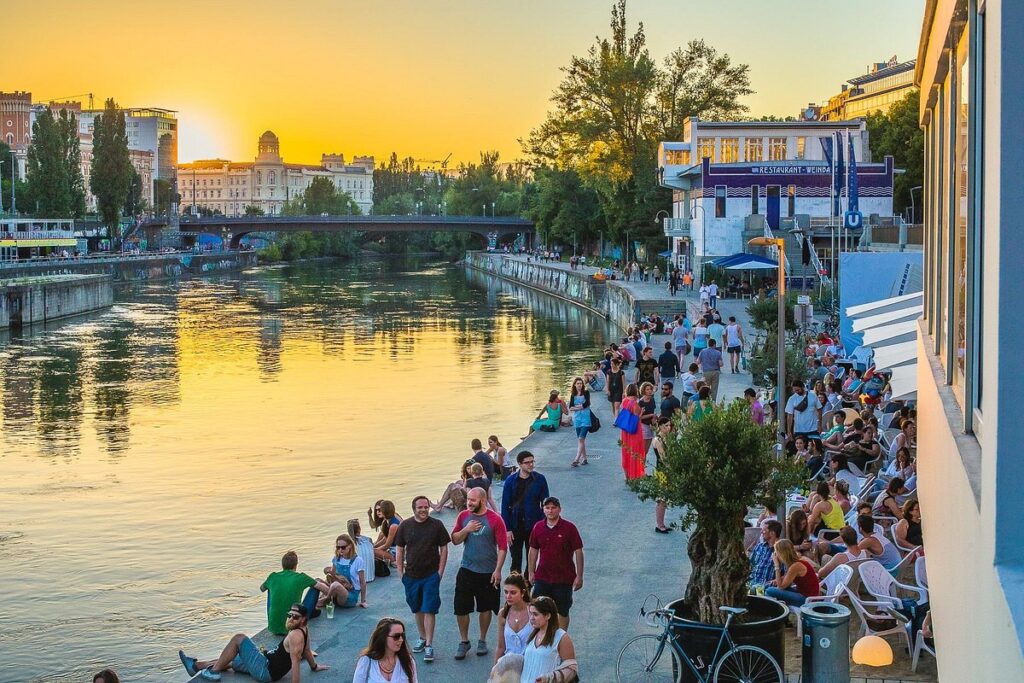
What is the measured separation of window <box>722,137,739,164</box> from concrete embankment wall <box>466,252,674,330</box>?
9.30m

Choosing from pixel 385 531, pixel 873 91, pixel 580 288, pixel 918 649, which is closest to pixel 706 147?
Result: pixel 580 288

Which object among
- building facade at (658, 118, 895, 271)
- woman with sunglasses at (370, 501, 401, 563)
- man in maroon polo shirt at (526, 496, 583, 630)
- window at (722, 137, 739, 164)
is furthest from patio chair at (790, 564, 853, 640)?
window at (722, 137, 739, 164)

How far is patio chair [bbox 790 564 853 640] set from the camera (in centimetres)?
938

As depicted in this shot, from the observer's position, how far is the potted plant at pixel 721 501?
8156 millimetres

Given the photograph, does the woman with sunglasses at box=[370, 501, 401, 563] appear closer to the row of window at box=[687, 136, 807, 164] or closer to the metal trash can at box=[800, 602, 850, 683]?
the metal trash can at box=[800, 602, 850, 683]

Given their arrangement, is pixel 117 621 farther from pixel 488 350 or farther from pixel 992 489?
pixel 488 350

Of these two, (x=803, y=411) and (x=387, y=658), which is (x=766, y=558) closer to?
(x=387, y=658)

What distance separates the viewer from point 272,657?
31.3 ft

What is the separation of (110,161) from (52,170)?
23.8ft

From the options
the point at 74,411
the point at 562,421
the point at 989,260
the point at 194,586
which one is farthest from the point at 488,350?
the point at 989,260

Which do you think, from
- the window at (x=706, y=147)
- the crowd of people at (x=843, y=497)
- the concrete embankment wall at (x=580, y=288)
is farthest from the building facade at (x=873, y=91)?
the crowd of people at (x=843, y=497)

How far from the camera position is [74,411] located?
3209 centimetres

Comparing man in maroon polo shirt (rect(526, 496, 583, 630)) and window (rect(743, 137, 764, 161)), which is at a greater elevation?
window (rect(743, 137, 764, 161))

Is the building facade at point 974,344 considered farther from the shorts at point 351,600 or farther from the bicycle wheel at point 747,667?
the shorts at point 351,600
